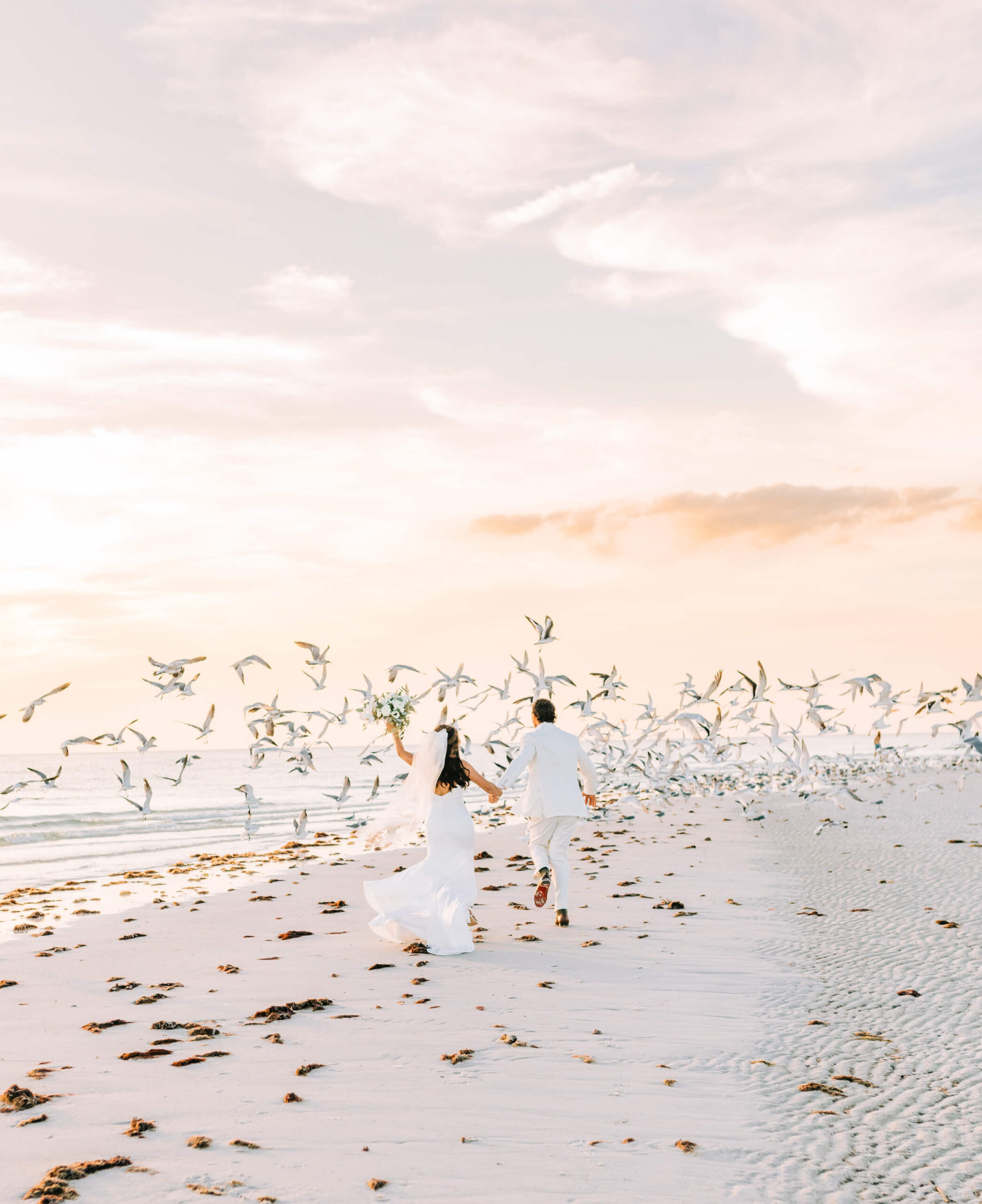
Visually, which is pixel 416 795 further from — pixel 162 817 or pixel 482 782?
pixel 162 817

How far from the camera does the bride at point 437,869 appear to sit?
1073 cm

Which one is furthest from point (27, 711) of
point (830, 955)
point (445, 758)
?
point (830, 955)

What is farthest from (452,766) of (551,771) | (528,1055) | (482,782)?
(528,1055)

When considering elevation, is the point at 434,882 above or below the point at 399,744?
below

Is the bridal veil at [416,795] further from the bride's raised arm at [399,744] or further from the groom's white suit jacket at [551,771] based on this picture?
the groom's white suit jacket at [551,771]

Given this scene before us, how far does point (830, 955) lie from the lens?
36.1ft

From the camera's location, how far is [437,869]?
11.1 metres

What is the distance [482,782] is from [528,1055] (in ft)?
13.5

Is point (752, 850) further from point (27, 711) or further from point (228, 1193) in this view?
point (228, 1193)

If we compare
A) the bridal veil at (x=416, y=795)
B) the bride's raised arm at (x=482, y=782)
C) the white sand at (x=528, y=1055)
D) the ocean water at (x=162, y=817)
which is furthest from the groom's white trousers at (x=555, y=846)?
the ocean water at (x=162, y=817)

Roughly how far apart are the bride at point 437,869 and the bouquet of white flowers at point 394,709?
1.43 ft

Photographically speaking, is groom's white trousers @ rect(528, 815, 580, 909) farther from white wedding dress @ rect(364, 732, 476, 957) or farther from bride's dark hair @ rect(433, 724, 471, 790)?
bride's dark hair @ rect(433, 724, 471, 790)

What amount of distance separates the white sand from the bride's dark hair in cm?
195

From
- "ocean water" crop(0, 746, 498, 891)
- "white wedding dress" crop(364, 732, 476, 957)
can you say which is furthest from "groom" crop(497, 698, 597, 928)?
"ocean water" crop(0, 746, 498, 891)
